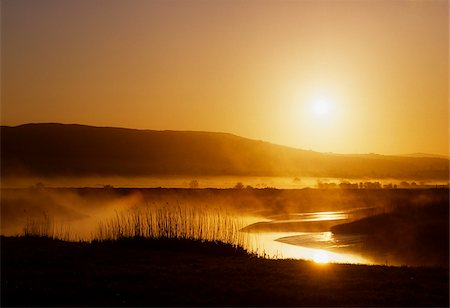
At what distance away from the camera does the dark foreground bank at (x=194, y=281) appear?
14.8 meters

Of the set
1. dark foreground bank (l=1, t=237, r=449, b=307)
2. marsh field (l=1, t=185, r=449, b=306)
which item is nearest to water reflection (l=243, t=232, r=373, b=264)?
marsh field (l=1, t=185, r=449, b=306)

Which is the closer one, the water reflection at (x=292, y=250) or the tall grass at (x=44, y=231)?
the water reflection at (x=292, y=250)

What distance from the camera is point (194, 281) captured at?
1702 centimetres

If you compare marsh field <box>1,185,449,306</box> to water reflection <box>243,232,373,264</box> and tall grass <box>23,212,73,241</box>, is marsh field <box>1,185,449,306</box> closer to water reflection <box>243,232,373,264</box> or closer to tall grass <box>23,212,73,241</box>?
water reflection <box>243,232,373,264</box>

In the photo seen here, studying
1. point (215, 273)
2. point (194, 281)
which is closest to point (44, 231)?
point (215, 273)

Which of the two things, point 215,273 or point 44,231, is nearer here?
point 215,273

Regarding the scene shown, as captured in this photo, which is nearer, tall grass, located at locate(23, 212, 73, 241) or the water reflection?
the water reflection

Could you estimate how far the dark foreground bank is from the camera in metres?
14.8

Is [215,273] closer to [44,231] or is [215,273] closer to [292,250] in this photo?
[292,250]

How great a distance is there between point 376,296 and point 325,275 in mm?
2923

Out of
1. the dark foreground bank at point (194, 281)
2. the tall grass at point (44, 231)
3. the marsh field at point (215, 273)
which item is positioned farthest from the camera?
the tall grass at point (44, 231)

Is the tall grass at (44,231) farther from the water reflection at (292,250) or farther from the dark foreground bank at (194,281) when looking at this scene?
the water reflection at (292,250)

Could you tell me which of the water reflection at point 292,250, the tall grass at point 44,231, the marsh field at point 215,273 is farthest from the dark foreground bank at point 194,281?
the tall grass at point 44,231

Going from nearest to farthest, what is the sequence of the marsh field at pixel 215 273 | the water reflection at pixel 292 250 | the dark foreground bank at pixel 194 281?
the dark foreground bank at pixel 194 281 → the marsh field at pixel 215 273 → the water reflection at pixel 292 250
